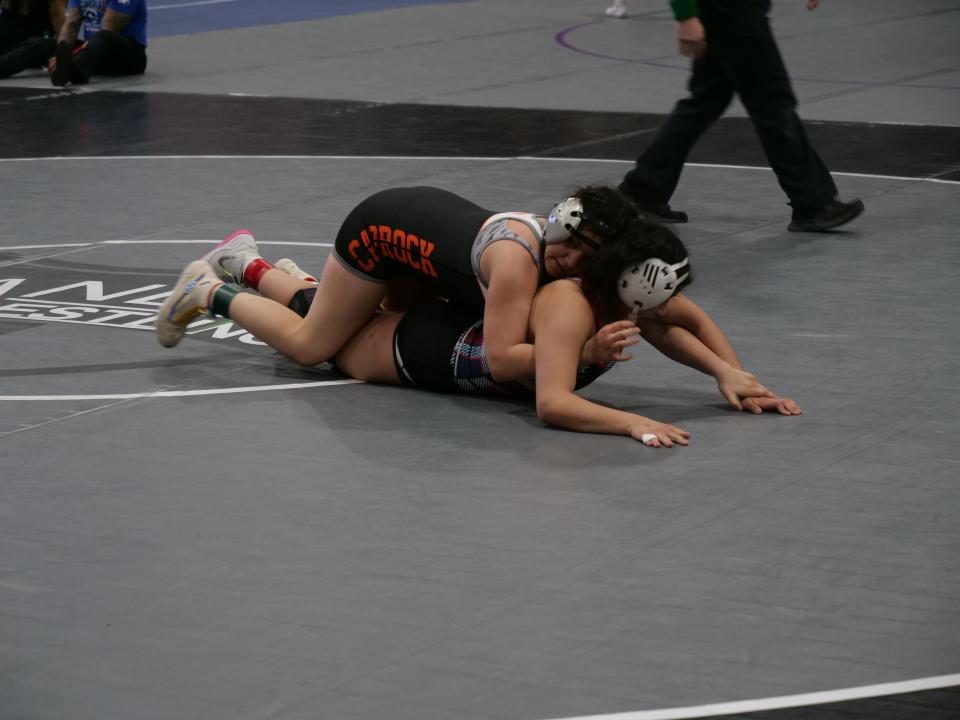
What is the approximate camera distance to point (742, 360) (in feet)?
17.1

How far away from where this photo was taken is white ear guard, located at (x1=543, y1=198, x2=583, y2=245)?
14.6ft

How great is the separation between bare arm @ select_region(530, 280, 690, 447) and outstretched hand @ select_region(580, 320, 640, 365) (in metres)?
0.06

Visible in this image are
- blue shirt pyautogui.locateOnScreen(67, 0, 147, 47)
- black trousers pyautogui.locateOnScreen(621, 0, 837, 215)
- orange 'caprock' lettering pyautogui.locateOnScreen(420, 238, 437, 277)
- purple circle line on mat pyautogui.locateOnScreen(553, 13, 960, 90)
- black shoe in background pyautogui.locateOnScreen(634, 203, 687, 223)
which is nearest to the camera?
orange 'caprock' lettering pyautogui.locateOnScreen(420, 238, 437, 277)

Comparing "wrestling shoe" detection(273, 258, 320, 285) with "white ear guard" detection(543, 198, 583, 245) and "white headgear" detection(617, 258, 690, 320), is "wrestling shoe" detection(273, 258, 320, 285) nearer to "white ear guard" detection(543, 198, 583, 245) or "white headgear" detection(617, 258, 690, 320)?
"white ear guard" detection(543, 198, 583, 245)

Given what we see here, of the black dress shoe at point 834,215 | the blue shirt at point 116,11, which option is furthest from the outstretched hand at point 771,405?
the blue shirt at point 116,11

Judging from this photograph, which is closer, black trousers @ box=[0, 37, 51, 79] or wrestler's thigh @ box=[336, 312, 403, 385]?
wrestler's thigh @ box=[336, 312, 403, 385]

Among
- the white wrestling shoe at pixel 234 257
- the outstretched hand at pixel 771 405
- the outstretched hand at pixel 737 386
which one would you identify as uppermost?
the white wrestling shoe at pixel 234 257

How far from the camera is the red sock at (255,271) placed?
5.61 meters

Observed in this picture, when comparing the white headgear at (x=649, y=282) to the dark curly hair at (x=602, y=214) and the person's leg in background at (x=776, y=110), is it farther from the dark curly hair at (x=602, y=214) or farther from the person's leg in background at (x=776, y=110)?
the person's leg in background at (x=776, y=110)

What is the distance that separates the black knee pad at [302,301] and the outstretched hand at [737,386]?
1428 millimetres

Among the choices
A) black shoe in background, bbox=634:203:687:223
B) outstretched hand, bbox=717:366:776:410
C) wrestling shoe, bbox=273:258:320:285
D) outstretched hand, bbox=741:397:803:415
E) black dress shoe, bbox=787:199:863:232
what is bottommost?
black shoe in background, bbox=634:203:687:223

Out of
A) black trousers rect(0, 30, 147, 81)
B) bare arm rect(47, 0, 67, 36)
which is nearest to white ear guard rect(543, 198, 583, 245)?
black trousers rect(0, 30, 147, 81)

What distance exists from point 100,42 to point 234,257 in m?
6.89

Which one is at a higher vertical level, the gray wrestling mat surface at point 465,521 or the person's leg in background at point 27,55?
the gray wrestling mat surface at point 465,521
